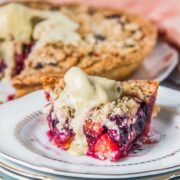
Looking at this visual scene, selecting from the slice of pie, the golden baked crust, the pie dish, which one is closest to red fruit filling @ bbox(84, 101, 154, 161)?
the slice of pie

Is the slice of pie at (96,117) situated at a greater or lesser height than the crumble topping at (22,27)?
greater

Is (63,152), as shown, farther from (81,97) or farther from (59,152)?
(81,97)

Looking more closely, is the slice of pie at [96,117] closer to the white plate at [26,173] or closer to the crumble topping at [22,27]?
the white plate at [26,173]

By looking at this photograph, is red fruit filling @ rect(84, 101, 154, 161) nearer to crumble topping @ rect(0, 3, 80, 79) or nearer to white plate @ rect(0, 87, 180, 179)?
white plate @ rect(0, 87, 180, 179)

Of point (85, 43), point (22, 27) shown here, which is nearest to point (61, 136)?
point (85, 43)

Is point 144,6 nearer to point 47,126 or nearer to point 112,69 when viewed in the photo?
point 112,69

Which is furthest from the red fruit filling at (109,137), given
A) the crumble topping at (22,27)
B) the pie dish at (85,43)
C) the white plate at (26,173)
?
the crumble topping at (22,27)

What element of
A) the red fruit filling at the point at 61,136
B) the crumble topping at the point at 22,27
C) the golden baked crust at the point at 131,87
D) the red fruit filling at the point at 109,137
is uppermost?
the golden baked crust at the point at 131,87
